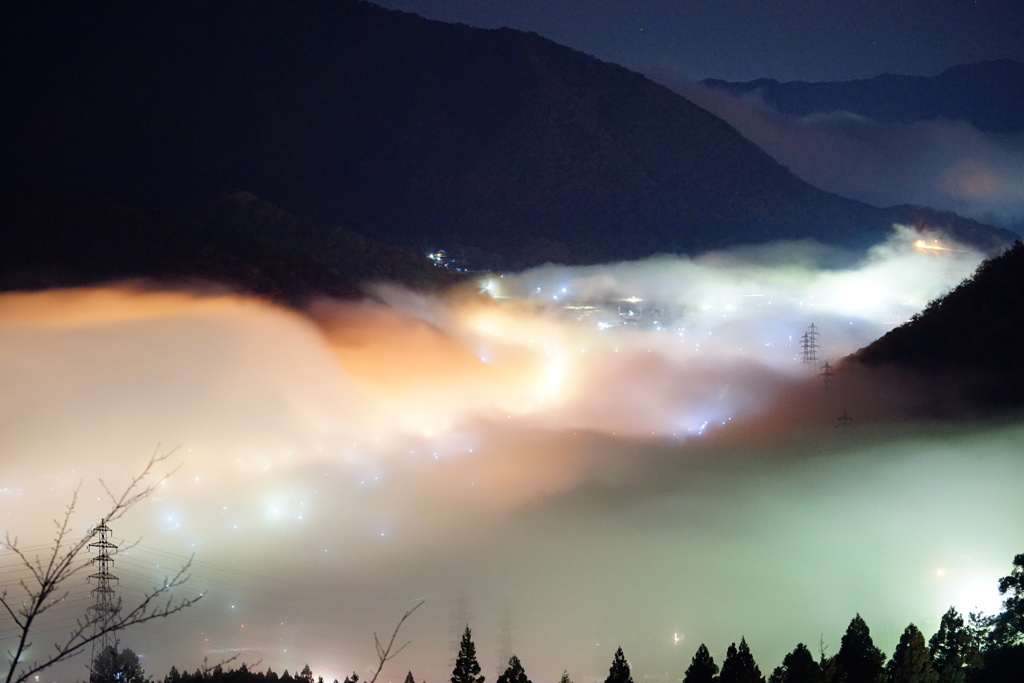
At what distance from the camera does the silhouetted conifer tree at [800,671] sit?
14.8 m

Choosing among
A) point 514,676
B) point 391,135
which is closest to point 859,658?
point 514,676

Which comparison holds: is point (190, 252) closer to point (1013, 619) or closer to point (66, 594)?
point (1013, 619)

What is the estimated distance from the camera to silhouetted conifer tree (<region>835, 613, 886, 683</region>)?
15516 millimetres

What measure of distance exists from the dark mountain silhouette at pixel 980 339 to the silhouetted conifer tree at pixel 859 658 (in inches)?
749

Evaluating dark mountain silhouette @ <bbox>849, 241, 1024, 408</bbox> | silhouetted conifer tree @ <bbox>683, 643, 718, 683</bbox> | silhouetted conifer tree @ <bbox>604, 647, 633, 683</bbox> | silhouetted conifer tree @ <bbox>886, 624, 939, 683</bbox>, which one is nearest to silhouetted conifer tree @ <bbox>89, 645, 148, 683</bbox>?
silhouetted conifer tree @ <bbox>604, 647, 633, 683</bbox>

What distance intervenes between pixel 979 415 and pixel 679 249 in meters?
78.2

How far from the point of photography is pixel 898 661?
15711 millimetres

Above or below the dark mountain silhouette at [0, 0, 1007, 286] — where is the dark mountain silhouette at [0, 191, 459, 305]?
below

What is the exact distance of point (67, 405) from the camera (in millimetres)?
50719

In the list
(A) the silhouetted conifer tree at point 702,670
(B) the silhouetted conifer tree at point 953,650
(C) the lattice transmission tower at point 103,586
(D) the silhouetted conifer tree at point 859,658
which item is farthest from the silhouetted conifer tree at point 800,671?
(C) the lattice transmission tower at point 103,586

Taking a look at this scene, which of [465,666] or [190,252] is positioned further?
[190,252]

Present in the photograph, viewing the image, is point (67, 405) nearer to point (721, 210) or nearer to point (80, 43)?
point (721, 210)

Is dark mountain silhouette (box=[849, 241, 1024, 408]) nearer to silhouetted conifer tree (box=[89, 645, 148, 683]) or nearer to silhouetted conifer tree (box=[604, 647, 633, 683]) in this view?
silhouetted conifer tree (box=[604, 647, 633, 683])

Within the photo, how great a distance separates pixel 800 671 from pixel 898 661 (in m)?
1.93
